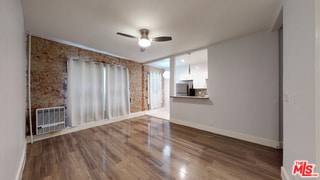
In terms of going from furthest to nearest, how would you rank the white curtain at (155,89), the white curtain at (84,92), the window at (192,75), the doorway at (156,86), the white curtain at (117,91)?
1. the white curtain at (155,89)
2. the doorway at (156,86)
3. the window at (192,75)
4. the white curtain at (117,91)
5. the white curtain at (84,92)

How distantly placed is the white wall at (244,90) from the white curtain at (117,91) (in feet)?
9.85

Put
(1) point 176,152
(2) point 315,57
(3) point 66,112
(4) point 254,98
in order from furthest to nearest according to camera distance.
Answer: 1. (3) point 66,112
2. (4) point 254,98
3. (1) point 176,152
4. (2) point 315,57

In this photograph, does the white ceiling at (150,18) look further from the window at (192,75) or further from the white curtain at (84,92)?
the window at (192,75)

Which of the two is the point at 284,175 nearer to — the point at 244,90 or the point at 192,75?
the point at 244,90

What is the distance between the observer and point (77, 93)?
3.70 metres

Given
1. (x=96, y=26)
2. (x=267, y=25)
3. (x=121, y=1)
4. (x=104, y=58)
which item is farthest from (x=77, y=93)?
(x=267, y=25)

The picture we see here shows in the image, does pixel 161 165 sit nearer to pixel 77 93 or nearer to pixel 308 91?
pixel 308 91

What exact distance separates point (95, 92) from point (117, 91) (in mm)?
850

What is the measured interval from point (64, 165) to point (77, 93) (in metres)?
2.28

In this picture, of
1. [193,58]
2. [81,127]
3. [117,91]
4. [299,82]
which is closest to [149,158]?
[299,82]

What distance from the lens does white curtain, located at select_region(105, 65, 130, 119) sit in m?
4.48

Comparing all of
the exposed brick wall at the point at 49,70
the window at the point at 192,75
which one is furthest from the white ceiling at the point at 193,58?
the exposed brick wall at the point at 49,70

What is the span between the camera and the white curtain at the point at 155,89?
6.62m

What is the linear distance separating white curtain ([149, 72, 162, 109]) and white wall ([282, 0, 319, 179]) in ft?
17.9
